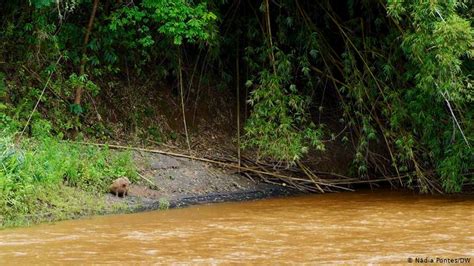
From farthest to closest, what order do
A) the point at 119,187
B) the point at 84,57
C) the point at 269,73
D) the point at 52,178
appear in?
the point at 269,73 < the point at 84,57 < the point at 119,187 < the point at 52,178

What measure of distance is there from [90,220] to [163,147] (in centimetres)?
398

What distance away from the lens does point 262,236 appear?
820cm

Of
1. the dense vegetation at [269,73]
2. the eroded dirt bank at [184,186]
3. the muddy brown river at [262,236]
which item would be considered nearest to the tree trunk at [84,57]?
the dense vegetation at [269,73]

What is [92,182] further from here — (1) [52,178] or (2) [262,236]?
(2) [262,236]

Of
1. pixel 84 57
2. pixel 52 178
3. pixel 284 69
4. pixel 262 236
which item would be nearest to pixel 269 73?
pixel 284 69

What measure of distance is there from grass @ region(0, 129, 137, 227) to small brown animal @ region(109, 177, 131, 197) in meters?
0.15

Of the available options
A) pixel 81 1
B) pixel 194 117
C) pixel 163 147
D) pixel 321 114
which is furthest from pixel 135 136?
pixel 321 114

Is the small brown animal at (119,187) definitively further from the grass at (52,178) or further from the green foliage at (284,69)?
the green foliage at (284,69)

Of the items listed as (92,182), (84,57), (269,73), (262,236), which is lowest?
(262,236)

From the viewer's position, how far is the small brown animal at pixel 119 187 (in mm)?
10703

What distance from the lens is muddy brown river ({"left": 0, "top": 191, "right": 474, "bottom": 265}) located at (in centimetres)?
700

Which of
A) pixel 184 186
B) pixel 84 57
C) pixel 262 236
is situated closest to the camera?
pixel 262 236

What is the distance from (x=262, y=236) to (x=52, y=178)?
329 centimetres

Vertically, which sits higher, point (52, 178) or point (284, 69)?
point (284, 69)
